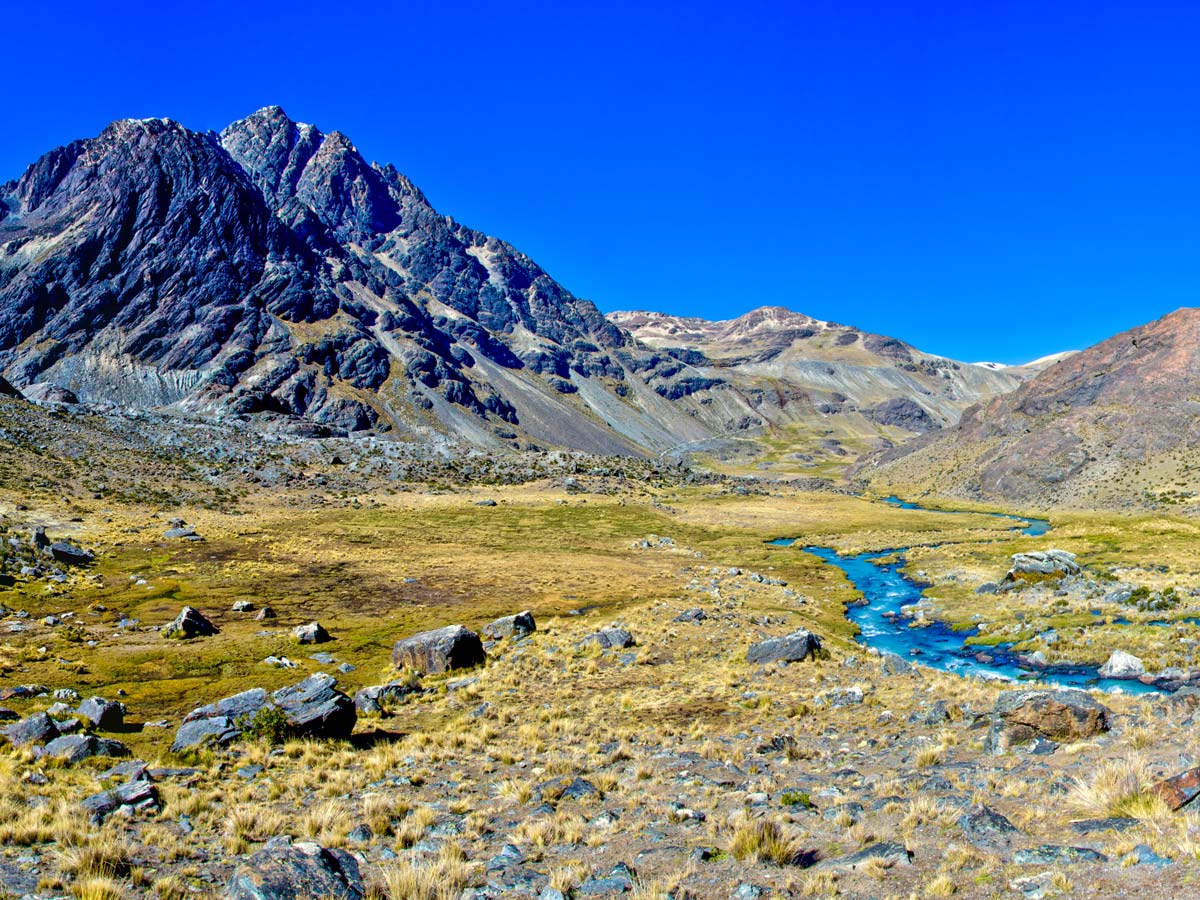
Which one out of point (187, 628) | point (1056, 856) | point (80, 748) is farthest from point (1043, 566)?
point (80, 748)

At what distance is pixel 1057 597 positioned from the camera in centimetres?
5188

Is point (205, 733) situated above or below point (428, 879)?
below

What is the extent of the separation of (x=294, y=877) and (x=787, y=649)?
89.0 feet

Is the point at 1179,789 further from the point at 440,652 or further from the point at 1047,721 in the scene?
the point at 440,652

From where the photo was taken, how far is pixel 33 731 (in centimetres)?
1962

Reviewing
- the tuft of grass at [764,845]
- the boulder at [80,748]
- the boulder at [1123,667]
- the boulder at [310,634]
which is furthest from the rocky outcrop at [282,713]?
the boulder at [1123,667]

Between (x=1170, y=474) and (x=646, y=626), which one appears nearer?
(x=646, y=626)

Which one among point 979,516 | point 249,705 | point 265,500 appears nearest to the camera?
point 249,705

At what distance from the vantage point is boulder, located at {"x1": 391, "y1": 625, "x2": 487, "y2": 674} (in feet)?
110

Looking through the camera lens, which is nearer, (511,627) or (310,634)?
(310,634)

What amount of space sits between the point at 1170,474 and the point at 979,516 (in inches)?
1197

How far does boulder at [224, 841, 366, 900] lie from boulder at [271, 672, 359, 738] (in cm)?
1090

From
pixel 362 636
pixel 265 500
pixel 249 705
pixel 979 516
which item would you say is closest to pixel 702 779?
pixel 249 705

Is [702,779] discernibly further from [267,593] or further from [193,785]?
[267,593]
